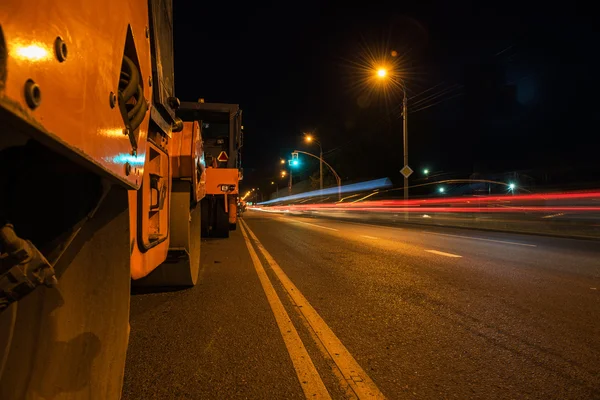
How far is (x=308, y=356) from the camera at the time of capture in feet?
11.8

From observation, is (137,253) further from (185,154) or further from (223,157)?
(223,157)

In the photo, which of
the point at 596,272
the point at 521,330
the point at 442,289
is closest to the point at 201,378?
the point at 521,330

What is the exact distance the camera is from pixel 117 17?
72.9 inches

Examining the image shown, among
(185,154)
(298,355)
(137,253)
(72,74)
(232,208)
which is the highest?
(185,154)

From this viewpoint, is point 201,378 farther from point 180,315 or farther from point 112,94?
point 112,94

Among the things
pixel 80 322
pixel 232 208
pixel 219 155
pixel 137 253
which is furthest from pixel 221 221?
pixel 80 322

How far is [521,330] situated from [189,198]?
3803 millimetres

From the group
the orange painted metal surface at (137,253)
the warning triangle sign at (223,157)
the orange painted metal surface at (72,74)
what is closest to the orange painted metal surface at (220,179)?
the warning triangle sign at (223,157)

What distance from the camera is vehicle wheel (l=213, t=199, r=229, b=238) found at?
1301 cm

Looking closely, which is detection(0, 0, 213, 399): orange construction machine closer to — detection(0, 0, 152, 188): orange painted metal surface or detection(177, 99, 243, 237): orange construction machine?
detection(0, 0, 152, 188): orange painted metal surface

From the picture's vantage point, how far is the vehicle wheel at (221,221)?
42.7ft

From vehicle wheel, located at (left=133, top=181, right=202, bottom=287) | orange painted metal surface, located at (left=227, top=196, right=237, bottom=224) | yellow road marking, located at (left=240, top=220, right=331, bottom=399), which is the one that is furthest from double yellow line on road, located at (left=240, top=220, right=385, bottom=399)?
orange painted metal surface, located at (left=227, top=196, right=237, bottom=224)

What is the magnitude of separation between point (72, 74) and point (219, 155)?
10.4 metres

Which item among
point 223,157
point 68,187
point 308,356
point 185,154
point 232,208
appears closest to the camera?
point 68,187
